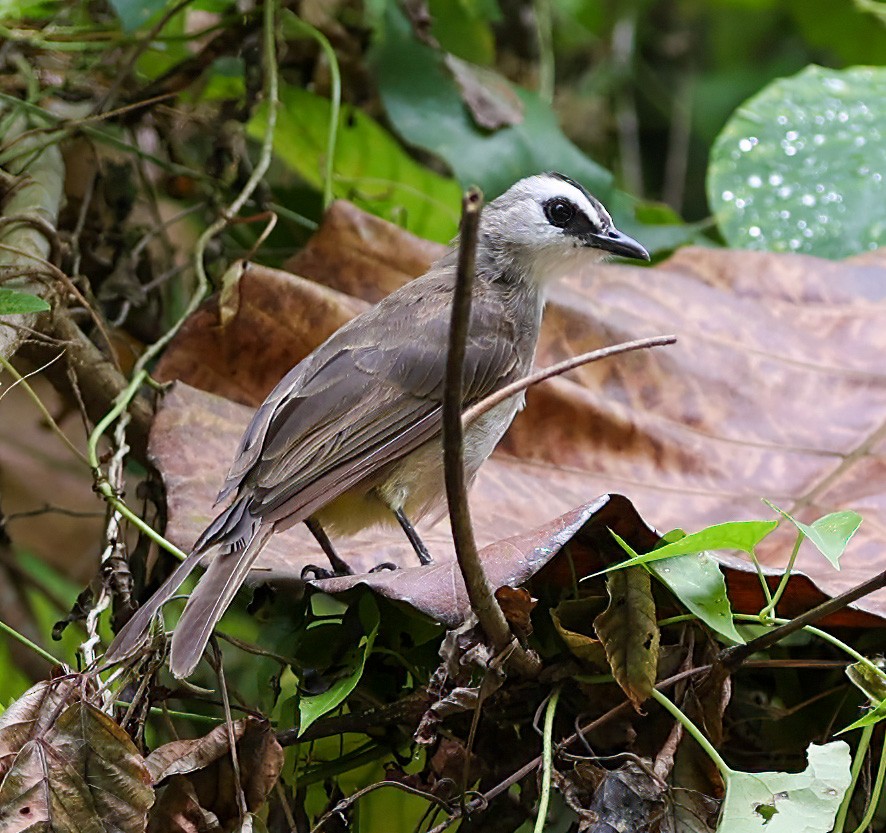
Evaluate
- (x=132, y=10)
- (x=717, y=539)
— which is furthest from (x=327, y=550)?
(x=132, y=10)

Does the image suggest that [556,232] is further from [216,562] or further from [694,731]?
[694,731]

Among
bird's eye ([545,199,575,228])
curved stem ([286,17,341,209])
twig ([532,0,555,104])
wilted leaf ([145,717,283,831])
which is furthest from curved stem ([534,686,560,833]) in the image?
twig ([532,0,555,104])

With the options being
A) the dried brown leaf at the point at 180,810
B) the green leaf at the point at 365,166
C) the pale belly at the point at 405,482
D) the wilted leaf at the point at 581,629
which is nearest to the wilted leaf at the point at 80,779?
the dried brown leaf at the point at 180,810

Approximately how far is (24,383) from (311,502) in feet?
2.06

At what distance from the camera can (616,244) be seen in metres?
3.08

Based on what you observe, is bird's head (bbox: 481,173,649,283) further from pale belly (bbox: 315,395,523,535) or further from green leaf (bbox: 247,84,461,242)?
pale belly (bbox: 315,395,523,535)

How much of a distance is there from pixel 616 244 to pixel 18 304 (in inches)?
63.1

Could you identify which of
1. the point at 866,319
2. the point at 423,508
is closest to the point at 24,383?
A: the point at 423,508

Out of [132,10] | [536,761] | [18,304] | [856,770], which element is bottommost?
[856,770]

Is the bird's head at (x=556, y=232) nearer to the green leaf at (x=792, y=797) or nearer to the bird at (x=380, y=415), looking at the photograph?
the bird at (x=380, y=415)

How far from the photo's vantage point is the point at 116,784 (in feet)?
5.64

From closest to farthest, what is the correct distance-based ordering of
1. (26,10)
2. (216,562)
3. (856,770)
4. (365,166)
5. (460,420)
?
(460,420) → (856,770) → (216,562) → (26,10) → (365,166)

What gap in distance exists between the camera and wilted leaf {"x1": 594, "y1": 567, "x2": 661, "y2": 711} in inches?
73.6

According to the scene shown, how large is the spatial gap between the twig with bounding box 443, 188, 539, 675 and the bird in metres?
0.59
